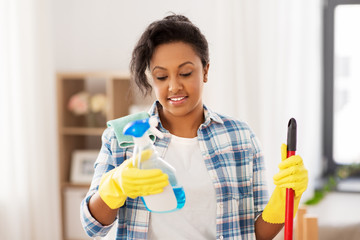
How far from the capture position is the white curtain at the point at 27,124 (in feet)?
7.94

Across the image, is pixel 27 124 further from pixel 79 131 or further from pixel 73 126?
pixel 73 126

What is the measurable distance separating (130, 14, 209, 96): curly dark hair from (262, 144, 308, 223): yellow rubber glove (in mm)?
362

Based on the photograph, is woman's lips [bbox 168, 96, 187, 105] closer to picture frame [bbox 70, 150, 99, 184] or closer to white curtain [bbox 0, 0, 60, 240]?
white curtain [bbox 0, 0, 60, 240]

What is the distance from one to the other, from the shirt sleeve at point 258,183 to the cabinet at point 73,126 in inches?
69.2

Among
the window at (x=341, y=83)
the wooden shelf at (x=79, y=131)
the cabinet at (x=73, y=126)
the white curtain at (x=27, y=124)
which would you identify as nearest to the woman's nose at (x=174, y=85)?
the white curtain at (x=27, y=124)

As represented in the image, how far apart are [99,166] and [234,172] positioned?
1.18 feet

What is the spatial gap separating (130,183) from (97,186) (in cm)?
21

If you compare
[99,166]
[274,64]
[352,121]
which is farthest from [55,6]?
[99,166]

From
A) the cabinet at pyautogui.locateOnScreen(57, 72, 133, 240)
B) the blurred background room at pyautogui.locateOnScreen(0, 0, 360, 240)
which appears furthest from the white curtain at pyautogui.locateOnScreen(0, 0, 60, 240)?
the cabinet at pyautogui.locateOnScreen(57, 72, 133, 240)

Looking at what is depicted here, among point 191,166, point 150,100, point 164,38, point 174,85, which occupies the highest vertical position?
point 164,38

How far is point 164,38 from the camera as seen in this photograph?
4.29 ft

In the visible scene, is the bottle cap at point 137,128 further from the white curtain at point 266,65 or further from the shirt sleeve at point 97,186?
the white curtain at point 266,65

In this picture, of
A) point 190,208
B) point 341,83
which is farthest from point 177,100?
point 341,83

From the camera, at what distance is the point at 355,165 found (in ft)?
10.2
